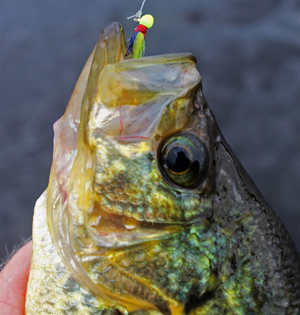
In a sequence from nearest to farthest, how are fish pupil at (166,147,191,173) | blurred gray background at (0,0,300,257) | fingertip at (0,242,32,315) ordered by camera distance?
fish pupil at (166,147,191,173), fingertip at (0,242,32,315), blurred gray background at (0,0,300,257)

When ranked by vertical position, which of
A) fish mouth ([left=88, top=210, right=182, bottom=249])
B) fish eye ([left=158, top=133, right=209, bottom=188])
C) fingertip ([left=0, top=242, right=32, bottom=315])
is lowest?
fingertip ([left=0, top=242, right=32, bottom=315])

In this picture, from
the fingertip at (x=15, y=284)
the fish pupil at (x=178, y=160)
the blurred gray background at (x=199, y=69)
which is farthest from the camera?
the blurred gray background at (x=199, y=69)

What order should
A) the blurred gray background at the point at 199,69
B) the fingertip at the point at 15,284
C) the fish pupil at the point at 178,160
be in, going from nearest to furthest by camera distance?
1. the fish pupil at the point at 178,160
2. the fingertip at the point at 15,284
3. the blurred gray background at the point at 199,69

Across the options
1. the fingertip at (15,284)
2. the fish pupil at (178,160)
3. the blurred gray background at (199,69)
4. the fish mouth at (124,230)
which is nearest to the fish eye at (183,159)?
the fish pupil at (178,160)

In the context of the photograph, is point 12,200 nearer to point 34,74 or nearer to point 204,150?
point 34,74

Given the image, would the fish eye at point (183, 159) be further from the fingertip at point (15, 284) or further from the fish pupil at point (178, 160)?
the fingertip at point (15, 284)

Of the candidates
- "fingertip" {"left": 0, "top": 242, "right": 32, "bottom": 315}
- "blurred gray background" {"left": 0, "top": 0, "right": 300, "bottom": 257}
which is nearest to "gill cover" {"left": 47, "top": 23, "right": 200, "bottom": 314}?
Answer: "fingertip" {"left": 0, "top": 242, "right": 32, "bottom": 315}

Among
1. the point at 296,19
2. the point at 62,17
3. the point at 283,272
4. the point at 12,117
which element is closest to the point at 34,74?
the point at 12,117

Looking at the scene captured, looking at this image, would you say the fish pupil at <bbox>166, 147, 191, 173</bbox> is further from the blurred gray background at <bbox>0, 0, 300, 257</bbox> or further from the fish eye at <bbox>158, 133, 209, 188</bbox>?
the blurred gray background at <bbox>0, 0, 300, 257</bbox>
